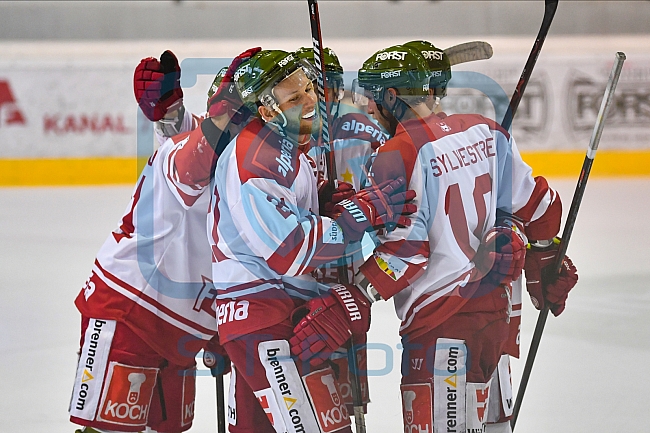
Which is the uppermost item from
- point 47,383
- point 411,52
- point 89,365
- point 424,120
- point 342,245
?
point 411,52

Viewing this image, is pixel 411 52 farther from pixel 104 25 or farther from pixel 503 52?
pixel 104 25

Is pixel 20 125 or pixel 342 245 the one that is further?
pixel 20 125

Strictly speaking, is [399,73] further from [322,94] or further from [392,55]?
[322,94]

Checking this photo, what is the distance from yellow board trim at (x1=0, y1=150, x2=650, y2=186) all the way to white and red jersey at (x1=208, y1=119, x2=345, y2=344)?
4.93 meters

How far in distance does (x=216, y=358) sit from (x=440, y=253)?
738 mm

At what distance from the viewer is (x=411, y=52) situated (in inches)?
67.9

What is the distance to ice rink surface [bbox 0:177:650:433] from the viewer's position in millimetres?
2508

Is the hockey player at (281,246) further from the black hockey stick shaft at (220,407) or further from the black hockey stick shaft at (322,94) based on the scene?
the black hockey stick shaft at (220,407)

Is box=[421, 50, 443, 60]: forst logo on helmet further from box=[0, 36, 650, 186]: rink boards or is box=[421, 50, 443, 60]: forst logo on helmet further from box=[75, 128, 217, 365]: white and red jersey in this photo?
box=[0, 36, 650, 186]: rink boards

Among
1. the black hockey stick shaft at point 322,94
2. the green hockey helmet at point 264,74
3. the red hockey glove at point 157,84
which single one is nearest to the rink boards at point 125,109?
the red hockey glove at point 157,84

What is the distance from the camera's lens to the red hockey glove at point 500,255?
173cm

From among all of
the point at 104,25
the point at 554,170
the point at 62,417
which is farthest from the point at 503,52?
the point at 62,417

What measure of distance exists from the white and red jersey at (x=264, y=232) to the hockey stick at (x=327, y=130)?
0.23 ft

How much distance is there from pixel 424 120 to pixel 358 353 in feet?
1.91
